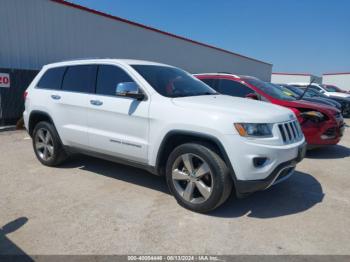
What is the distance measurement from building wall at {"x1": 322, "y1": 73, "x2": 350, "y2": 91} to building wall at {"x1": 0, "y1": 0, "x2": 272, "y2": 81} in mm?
35245

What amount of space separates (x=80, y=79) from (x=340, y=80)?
47.3 meters

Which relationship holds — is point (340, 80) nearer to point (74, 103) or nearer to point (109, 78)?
point (109, 78)

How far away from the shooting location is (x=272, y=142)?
3.41 meters

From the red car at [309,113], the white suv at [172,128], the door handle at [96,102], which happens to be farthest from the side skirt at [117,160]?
the red car at [309,113]

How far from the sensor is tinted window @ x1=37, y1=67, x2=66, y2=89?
518 centimetres

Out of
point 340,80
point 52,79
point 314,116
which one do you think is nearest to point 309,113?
point 314,116

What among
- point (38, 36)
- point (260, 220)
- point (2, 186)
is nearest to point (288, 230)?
point (260, 220)

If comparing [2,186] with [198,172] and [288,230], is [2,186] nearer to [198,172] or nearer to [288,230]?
[198,172]

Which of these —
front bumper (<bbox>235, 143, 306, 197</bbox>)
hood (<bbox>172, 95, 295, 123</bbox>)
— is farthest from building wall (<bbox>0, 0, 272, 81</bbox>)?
front bumper (<bbox>235, 143, 306, 197</bbox>)

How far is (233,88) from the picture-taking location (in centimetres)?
720

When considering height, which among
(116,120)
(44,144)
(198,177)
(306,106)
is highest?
(116,120)

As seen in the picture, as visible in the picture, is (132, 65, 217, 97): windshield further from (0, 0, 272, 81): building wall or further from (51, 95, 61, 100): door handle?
(0, 0, 272, 81): building wall

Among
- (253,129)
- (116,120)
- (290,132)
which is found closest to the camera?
(253,129)

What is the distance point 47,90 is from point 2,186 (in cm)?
172
